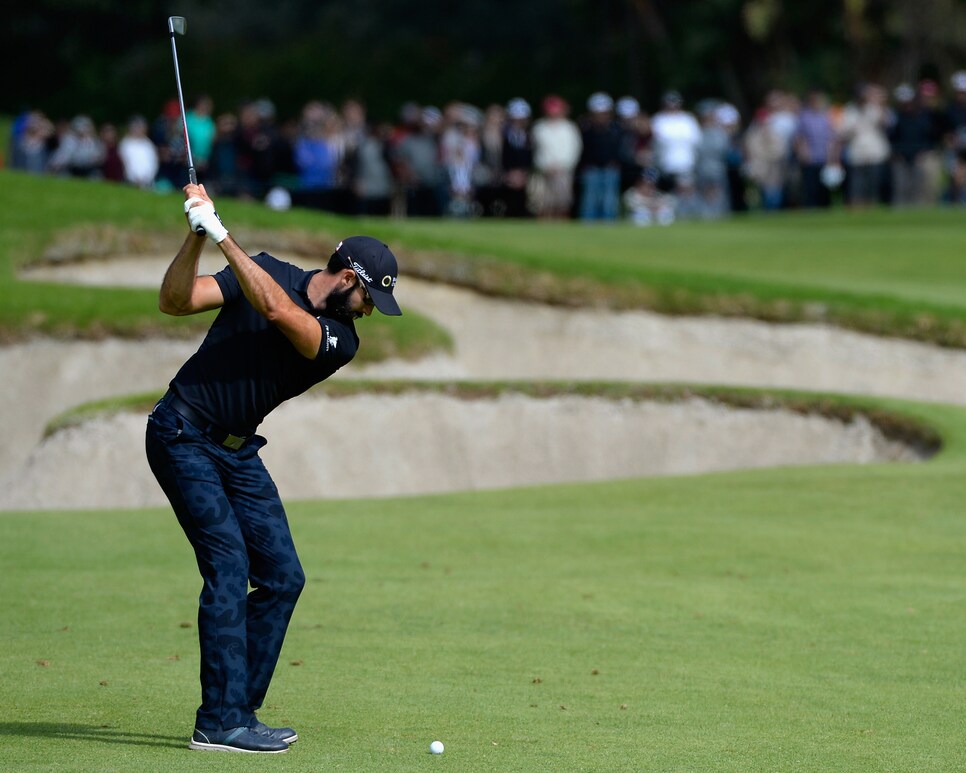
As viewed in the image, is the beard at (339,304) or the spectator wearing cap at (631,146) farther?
the spectator wearing cap at (631,146)

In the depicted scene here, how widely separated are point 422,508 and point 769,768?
7.49 metres

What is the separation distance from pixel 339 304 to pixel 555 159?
26.1 m

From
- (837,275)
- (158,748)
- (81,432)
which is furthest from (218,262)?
(158,748)

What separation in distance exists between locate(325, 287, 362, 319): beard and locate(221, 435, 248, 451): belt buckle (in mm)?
684

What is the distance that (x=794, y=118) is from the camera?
34344 millimetres

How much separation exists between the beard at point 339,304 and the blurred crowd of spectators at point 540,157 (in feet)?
81.1

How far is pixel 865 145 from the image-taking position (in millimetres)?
33969

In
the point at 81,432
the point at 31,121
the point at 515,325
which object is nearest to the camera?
the point at 81,432

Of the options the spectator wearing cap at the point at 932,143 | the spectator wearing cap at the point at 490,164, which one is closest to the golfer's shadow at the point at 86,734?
the spectator wearing cap at the point at 490,164

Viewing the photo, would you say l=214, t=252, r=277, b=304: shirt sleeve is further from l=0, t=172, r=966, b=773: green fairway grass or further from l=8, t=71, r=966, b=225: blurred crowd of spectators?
l=8, t=71, r=966, b=225: blurred crowd of spectators

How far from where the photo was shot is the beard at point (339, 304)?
23.5ft

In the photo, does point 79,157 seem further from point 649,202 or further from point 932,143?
point 932,143

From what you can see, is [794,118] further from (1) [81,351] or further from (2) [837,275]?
(1) [81,351]

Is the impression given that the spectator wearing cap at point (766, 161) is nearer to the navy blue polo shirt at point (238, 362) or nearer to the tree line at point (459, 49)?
the tree line at point (459, 49)
